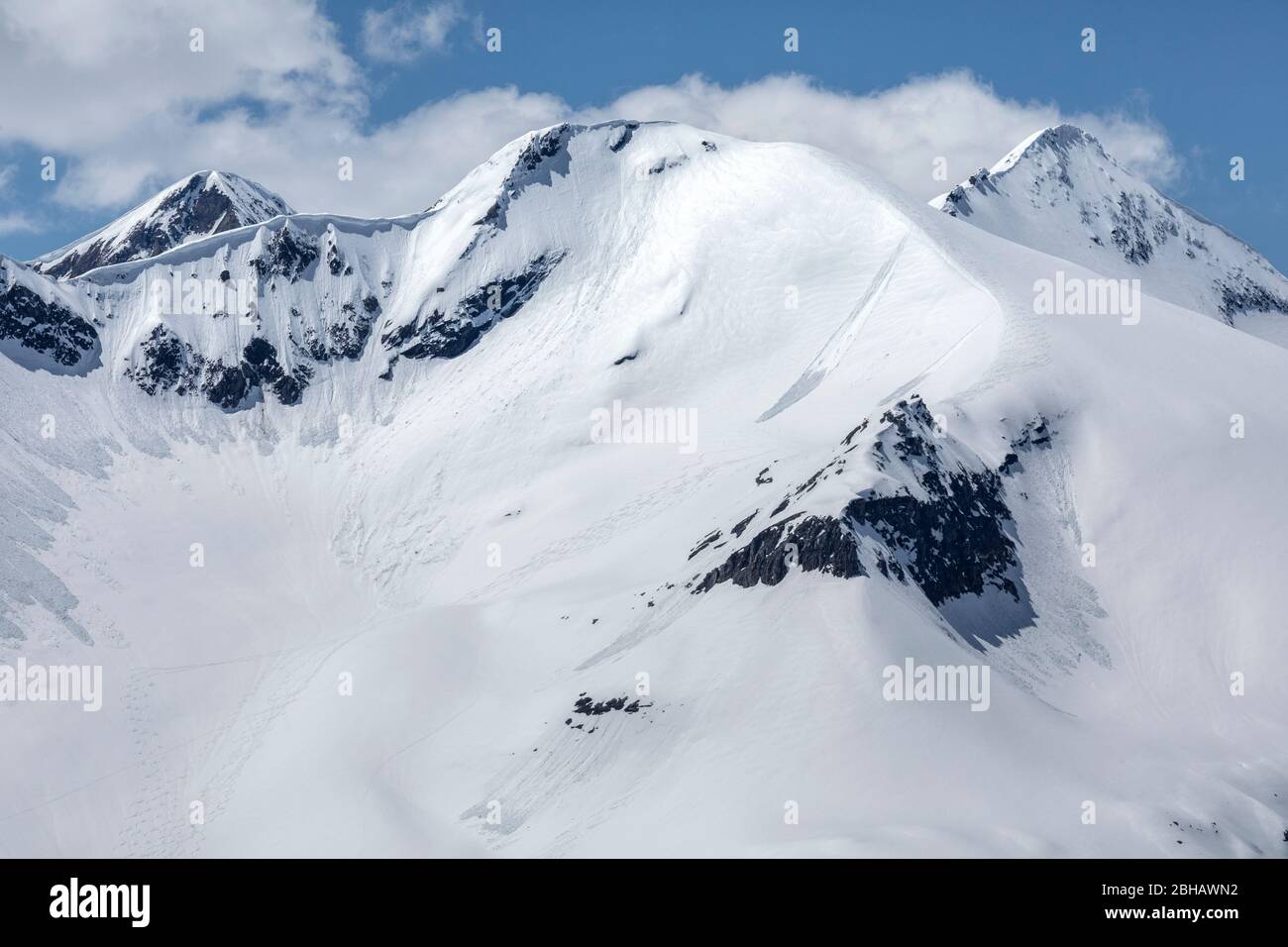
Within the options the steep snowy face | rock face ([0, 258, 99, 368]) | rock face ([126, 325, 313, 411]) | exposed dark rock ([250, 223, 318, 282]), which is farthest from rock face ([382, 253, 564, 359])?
rock face ([0, 258, 99, 368])

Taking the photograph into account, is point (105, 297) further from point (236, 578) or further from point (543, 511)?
point (543, 511)

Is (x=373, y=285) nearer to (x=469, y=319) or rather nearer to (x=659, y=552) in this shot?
(x=469, y=319)

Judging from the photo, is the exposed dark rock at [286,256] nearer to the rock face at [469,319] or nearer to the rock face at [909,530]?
the rock face at [469,319]

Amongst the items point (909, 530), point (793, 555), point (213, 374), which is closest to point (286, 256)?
point (213, 374)

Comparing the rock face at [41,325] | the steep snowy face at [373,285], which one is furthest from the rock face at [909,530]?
the rock face at [41,325]

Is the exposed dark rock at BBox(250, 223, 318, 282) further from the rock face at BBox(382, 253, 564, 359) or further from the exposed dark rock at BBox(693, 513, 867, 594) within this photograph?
the exposed dark rock at BBox(693, 513, 867, 594)
